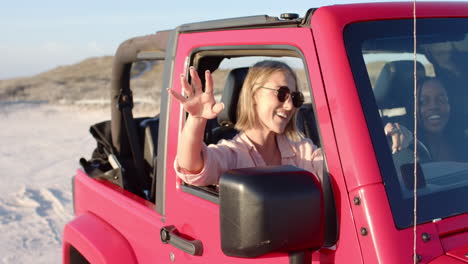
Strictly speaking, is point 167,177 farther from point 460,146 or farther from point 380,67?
point 460,146

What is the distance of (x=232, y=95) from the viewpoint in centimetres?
268

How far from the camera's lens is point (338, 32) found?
180 centimetres

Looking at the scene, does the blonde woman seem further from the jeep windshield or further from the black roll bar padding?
the black roll bar padding

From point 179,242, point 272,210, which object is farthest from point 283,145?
point 272,210

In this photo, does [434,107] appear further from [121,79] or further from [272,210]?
[121,79]

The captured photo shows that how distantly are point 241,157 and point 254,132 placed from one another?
12 cm

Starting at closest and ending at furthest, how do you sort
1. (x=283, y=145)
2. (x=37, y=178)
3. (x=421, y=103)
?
(x=421, y=103) → (x=283, y=145) → (x=37, y=178)

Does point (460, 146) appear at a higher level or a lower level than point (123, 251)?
higher

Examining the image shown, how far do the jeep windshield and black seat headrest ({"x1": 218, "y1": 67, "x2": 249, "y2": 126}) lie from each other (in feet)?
2.55

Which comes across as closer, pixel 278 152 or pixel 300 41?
pixel 300 41

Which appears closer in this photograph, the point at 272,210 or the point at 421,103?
the point at 272,210

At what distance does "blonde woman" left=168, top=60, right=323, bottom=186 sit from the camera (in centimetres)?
214

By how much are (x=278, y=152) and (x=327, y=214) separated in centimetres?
93

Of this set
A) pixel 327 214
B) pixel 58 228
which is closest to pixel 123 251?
pixel 327 214
